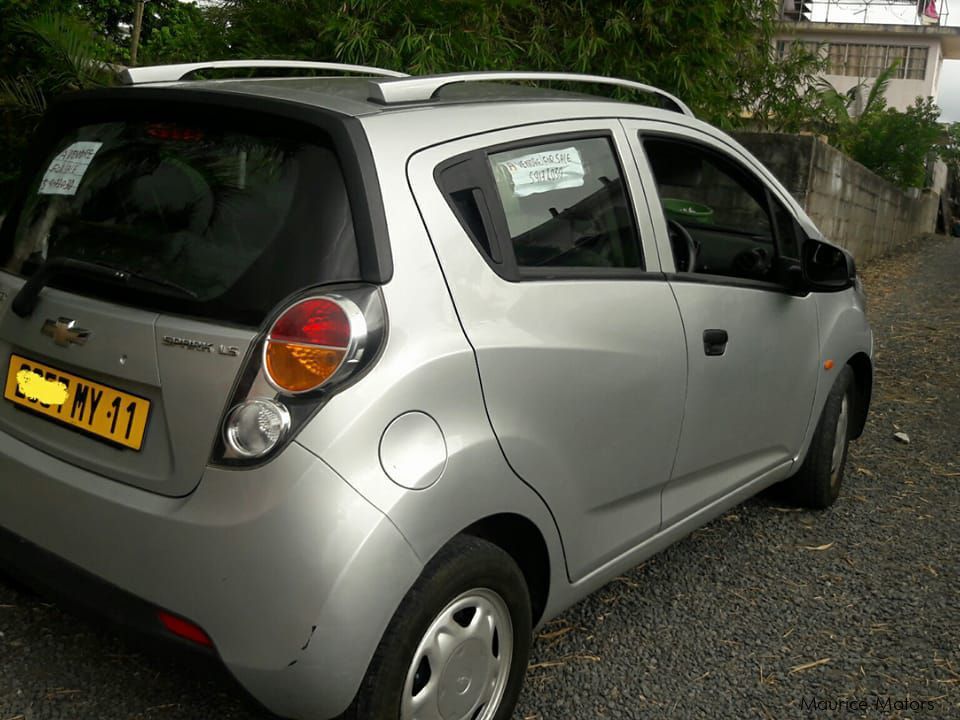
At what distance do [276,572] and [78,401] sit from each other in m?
0.67

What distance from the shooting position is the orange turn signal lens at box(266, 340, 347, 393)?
85.6 inches

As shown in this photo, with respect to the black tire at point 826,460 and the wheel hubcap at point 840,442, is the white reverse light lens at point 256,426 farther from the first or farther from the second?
the wheel hubcap at point 840,442

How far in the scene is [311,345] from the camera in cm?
219

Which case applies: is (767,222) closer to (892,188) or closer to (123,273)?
(123,273)

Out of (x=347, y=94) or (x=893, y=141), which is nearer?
(x=347, y=94)

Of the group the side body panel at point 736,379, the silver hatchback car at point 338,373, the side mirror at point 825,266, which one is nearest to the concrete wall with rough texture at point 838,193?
the side mirror at point 825,266

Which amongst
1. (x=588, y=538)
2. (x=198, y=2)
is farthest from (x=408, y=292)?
(x=198, y=2)

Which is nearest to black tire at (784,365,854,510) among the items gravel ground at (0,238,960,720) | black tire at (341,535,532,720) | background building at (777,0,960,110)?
gravel ground at (0,238,960,720)

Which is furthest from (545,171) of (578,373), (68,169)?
(68,169)

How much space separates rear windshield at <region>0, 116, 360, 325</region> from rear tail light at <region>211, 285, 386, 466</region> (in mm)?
65

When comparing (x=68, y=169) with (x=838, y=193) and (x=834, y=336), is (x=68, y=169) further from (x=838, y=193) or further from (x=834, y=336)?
(x=838, y=193)

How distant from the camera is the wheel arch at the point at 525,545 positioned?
2.51m

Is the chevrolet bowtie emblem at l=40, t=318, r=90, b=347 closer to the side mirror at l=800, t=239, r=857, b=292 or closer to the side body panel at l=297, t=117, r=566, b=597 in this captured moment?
the side body panel at l=297, t=117, r=566, b=597
